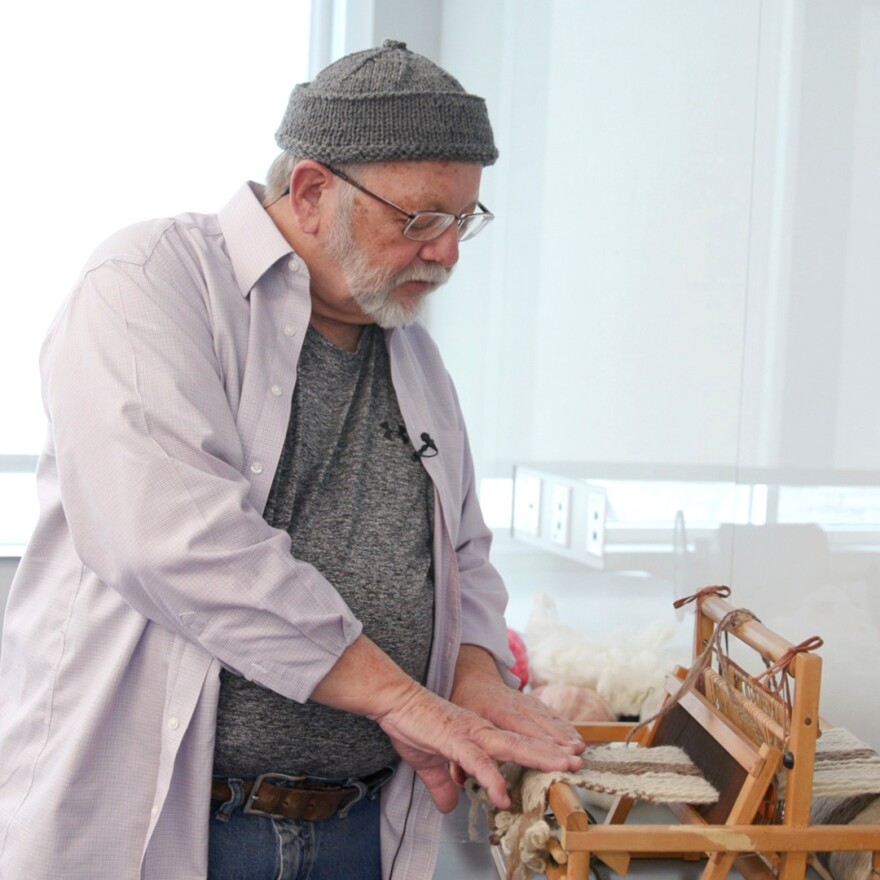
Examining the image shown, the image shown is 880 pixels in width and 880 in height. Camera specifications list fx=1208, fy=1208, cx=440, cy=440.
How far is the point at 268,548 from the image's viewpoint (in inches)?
39.3

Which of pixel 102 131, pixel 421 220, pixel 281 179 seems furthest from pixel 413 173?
pixel 102 131

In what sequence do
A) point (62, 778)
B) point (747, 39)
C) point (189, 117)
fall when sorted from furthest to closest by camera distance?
point (189, 117) → point (747, 39) → point (62, 778)

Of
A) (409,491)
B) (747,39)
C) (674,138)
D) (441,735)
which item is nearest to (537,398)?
(674,138)

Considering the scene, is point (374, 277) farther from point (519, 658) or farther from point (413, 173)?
point (519, 658)

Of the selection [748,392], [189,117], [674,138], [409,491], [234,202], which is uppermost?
[189,117]

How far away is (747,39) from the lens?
4.93 feet

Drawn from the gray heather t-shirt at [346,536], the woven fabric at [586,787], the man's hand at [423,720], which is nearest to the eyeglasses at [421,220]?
the gray heather t-shirt at [346,536]

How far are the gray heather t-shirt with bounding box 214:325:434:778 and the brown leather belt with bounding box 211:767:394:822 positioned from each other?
0.6 inches

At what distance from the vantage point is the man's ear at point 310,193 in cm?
115

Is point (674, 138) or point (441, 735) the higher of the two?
point (674, 138)

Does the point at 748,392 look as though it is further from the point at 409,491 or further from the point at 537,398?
the point at 537,398

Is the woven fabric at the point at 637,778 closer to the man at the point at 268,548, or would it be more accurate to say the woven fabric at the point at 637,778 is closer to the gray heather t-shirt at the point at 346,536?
the man at the point at 268,548

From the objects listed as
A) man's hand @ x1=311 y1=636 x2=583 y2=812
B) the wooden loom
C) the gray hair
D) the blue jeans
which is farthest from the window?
the wooden loom

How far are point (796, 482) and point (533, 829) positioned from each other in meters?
0.60
